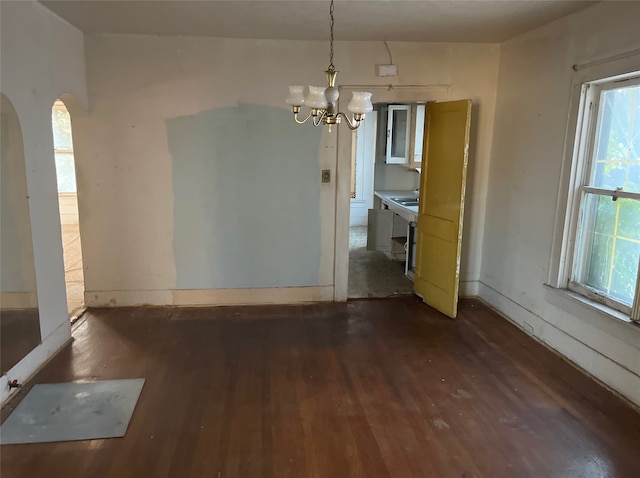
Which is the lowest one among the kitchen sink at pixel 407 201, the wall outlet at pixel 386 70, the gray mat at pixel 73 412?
the gray mat at pixel 73 412

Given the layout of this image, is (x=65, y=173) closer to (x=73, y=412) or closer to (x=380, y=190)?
(x=380, y=190)

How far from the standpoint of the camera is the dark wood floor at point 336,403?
2299 mm

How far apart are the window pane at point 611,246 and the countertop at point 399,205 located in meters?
2.09

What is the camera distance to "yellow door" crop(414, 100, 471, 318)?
4.11 meters

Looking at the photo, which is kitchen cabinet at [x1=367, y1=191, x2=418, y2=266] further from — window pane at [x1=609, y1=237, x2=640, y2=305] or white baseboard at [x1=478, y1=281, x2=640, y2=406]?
window pane at [x1=609, y1=237, x2=640, y2=305]

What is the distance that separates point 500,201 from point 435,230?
71cm

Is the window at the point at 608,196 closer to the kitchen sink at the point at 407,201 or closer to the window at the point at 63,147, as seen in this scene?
the kitchen sink at the point at 407,201

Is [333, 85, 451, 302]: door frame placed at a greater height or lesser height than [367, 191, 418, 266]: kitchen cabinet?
greater

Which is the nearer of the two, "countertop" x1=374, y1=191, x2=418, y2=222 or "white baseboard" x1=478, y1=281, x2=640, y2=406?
"white baseboard" x1=478, y1=281, x2=640, y2=406

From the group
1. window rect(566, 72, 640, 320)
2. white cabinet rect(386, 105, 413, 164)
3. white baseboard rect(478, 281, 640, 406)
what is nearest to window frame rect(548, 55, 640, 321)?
window rect(566, 72, 640, 320)

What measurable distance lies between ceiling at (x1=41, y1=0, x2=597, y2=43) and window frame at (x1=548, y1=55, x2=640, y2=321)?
1.83ft

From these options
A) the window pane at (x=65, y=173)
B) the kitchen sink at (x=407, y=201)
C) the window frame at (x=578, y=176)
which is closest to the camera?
the window frame at (x=578, y=176)

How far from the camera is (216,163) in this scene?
435cm

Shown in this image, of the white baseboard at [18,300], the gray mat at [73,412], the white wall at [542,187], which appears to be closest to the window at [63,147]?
the white baseboard at [18,300]
